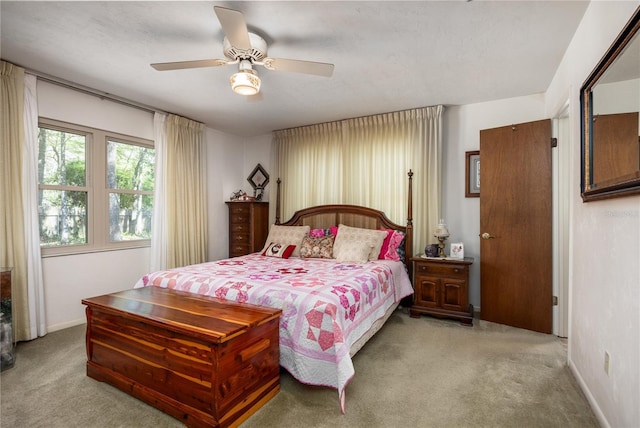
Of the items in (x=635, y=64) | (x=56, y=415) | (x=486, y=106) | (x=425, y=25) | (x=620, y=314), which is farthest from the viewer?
(x=486, y=106)

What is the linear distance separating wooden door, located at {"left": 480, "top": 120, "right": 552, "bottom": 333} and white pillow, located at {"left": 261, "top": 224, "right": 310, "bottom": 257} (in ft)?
7.14

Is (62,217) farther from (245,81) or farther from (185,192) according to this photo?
(245,81)

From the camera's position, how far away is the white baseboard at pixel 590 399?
170 centimetres

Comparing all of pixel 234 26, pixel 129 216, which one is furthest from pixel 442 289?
pixel 129 216

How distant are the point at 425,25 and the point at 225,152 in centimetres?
384

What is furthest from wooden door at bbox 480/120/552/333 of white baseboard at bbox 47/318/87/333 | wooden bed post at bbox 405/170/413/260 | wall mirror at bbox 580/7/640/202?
white baseboard at bbox 47/318/87/333

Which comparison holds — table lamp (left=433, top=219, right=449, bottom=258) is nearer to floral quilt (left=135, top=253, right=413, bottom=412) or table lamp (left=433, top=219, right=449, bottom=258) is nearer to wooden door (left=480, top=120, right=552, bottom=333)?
wooden door (left=480, top=120, right=552, bottom=333)

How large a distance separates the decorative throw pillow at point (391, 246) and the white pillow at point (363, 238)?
5 centimetres

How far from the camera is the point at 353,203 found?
4484 mm

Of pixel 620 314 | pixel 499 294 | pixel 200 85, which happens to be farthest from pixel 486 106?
pixel 200 85

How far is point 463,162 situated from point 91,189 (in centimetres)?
440

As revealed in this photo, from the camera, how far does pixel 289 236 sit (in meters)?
4.26

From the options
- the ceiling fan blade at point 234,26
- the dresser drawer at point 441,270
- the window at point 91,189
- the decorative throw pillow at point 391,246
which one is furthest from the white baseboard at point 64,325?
the dresser drawer at point 441,270

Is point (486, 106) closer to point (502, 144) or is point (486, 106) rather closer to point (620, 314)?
point (502, 144)
